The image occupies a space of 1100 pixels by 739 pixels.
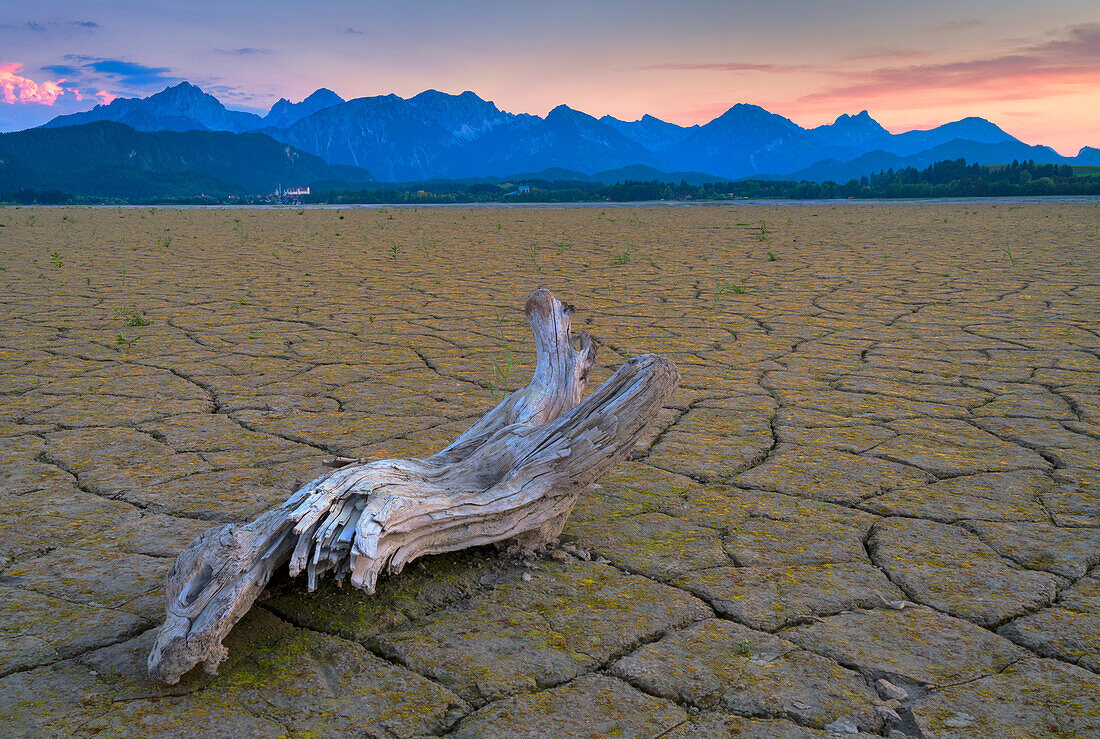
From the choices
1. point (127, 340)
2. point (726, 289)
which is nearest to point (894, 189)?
point (726, 289)

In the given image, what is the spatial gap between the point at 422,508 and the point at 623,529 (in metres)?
0.63

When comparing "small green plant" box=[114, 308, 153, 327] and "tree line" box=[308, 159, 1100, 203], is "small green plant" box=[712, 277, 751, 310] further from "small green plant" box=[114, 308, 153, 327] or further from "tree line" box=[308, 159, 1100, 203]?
"tree line" box=[308, 159, 1100, 203]

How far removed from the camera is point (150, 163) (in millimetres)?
135875

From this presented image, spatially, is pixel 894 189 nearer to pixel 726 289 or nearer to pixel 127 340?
pixel 726 289

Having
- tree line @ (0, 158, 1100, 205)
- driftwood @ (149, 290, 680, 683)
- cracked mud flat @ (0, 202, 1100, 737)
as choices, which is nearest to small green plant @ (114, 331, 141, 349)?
cracked mud flat @ (0, 202, 1100, 737)

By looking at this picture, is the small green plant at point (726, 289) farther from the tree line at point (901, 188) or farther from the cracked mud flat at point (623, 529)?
the tree line at point (901, 188)

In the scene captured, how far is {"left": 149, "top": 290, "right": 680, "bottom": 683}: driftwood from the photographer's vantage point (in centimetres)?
146

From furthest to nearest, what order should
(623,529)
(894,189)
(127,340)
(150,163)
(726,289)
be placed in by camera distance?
(150,163)
(894,189)
(726,289)
(127,340)
(623,529)

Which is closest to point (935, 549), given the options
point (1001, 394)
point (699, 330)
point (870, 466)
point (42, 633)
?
point (870, 466)

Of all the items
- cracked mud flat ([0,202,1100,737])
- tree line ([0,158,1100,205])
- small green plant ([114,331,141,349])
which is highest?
tree line ([0,158,1100,205])

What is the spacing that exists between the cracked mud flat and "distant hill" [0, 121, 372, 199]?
297ft

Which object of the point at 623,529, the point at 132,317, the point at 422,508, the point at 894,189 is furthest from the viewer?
the point at 894,189

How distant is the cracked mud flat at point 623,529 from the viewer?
1.39m

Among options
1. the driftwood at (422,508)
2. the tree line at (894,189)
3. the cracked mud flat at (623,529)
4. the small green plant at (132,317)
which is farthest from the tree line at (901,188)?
the driftwood at (422,508)
